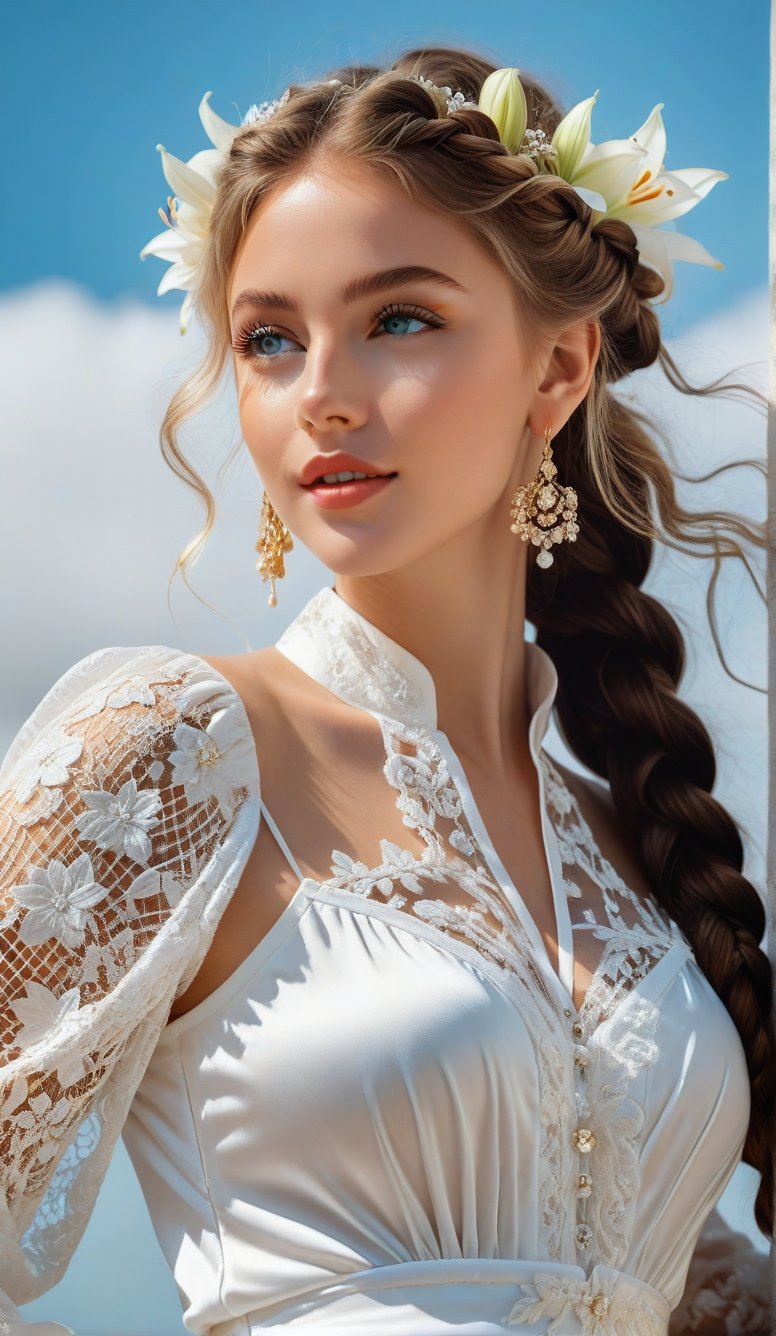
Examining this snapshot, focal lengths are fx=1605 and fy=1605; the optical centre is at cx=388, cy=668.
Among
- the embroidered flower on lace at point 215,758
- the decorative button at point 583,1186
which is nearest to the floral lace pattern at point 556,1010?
the decorative button at point 583,1186

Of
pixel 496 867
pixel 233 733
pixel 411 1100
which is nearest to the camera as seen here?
pixel 411 1100

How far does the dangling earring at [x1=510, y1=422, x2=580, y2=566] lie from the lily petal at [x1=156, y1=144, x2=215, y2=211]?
25.5 inches

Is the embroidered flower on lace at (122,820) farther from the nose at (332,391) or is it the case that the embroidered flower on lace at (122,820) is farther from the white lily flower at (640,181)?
the white lily flower at (640,181)

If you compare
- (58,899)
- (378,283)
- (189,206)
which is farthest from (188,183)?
(58,899)

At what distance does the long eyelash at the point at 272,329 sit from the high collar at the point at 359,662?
0.39 meters

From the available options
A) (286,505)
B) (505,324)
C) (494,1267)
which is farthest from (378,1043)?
(505,324)

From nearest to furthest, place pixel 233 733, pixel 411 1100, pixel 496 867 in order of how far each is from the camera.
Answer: pixel 411 1100
pixel 233 733
pixel 496 867

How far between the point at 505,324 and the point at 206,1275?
4.47 feet

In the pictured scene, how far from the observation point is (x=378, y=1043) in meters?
1.97

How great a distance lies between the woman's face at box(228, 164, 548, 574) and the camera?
2211 millimetres

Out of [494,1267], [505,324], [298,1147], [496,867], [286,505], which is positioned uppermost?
[505,324]

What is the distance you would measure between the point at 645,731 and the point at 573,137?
3.43 ft

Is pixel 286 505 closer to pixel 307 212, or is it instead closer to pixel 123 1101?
pixel 307 212

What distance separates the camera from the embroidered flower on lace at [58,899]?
1.94m
